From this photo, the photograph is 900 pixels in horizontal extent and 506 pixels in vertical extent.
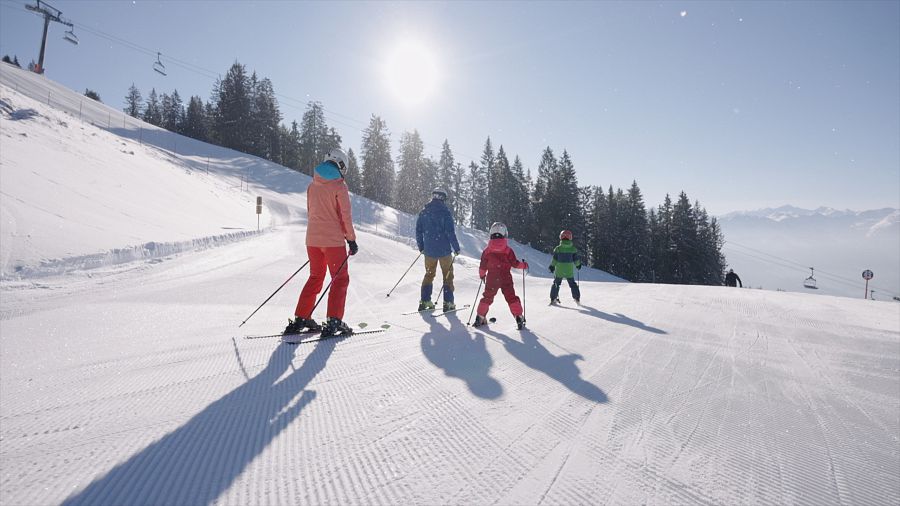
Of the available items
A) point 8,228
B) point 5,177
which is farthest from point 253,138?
point 8,228

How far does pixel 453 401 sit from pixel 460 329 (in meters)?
2.52

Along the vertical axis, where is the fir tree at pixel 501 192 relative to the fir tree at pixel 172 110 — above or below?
below

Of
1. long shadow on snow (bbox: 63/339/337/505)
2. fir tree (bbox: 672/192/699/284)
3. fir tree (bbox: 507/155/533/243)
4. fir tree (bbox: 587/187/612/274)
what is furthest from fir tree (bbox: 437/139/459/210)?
long shadow on snow (bbox: 63/339/337/505)

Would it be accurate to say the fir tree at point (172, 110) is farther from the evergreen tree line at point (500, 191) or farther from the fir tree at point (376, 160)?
the fir tree at point (376, 160)

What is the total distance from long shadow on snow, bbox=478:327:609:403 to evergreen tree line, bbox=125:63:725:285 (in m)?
48.9

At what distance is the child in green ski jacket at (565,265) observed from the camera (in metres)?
8.29

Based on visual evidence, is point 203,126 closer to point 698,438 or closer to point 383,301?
point 383,301

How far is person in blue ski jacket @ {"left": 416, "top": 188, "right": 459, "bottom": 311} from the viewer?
6.66 m

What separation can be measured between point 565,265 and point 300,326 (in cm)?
609

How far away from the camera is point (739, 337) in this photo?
5.04m

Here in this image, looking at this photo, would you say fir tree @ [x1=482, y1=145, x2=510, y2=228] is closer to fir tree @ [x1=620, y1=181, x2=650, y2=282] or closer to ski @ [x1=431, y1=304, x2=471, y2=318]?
fir tree @ [x1=620, y1=181, x2=650, y2=282]

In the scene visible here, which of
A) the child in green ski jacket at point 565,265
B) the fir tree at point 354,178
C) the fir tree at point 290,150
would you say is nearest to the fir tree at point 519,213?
the fir tree at point 354,178

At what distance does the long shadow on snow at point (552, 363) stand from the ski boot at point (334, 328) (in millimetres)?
1843

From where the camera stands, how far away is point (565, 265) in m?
8.47
